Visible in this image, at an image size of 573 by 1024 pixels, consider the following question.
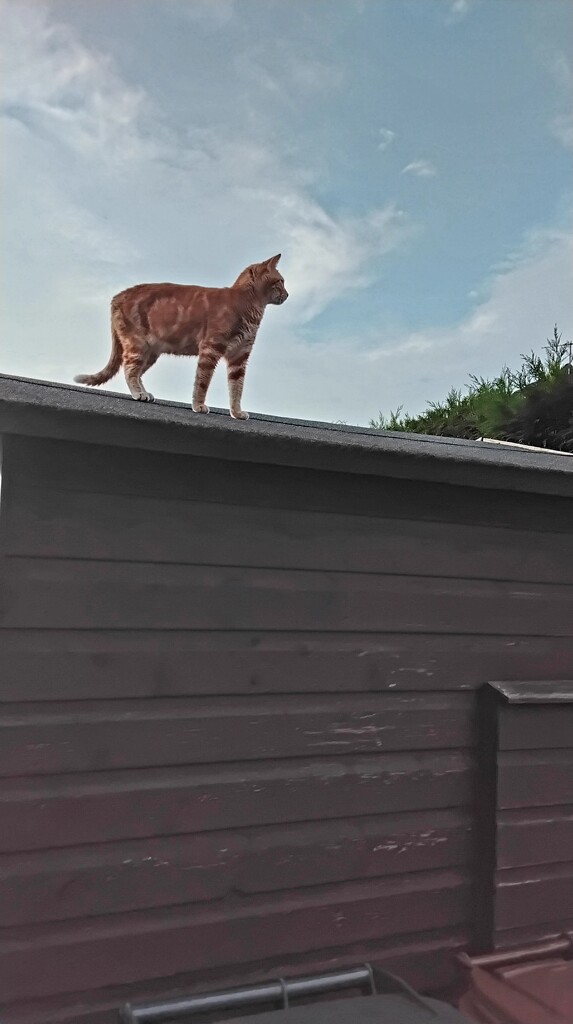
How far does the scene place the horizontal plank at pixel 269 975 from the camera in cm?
232

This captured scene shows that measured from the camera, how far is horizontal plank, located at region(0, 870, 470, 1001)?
230 centimetres

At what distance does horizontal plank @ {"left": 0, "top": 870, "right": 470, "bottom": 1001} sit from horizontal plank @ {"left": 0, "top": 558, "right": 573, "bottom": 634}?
98 cm

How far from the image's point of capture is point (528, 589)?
3.17 metres

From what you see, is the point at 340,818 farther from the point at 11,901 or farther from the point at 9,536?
the point at 9,536

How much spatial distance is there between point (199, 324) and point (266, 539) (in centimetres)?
95

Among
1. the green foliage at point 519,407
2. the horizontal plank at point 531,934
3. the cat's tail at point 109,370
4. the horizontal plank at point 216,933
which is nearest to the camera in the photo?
the horizontal plank at point 216,933

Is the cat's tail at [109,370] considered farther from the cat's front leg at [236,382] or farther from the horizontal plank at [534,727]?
the horizontal plank at [534,727]

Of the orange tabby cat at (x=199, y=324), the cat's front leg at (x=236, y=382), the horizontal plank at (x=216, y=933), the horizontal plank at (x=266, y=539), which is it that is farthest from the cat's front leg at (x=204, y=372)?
→ the horizontal plank at (x=216, y=933)

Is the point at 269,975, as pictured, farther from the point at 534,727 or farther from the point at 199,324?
the point at 199,324

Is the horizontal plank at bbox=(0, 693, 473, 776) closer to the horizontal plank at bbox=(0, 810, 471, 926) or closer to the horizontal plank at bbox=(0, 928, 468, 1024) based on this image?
the horizontal plank at bbox=(0, 810, 471, 926)

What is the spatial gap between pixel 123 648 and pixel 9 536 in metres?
0.53

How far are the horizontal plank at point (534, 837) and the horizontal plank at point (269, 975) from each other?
1.22 feet

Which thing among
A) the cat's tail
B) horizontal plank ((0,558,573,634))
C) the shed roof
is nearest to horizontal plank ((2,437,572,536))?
the shed roof

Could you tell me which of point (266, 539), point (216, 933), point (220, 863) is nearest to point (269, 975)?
point (216, 933)
